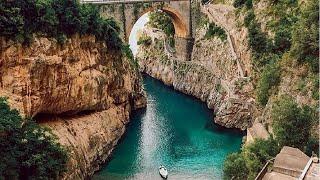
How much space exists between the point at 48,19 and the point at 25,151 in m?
10.5

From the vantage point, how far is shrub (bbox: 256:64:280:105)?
130 ft

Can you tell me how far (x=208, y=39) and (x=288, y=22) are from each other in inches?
660

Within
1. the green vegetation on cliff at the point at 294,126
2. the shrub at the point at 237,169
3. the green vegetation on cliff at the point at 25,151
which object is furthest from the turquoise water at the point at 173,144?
the green vegetation on cliff at the point at 294,126

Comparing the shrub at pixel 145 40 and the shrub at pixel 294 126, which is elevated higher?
the shrub at pixel 145 40

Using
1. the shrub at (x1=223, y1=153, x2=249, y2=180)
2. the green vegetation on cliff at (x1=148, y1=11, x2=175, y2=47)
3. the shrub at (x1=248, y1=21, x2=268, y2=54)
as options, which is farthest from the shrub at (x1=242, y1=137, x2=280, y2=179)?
the green vegetation on cliff at (x1=148, y1=11, x2=175, y2=47)

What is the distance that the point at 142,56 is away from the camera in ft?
248

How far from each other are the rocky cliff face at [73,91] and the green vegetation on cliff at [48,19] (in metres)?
0.65

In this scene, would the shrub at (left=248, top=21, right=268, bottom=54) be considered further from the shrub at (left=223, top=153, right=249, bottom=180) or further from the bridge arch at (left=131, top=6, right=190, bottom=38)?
the shrub at (left=223, top=153, right=249, bottom=180)

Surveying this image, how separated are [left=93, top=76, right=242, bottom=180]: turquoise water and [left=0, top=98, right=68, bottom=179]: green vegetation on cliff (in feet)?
24.4

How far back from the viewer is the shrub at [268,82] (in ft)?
130

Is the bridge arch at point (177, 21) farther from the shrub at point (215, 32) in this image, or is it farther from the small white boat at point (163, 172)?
the small white boat at point (163, 172)

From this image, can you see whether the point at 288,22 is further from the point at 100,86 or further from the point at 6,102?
the point at 6,102

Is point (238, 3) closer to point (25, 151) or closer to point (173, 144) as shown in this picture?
point (173, 144)

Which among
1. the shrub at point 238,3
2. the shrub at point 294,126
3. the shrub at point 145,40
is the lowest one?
the shrub at point 294,126
